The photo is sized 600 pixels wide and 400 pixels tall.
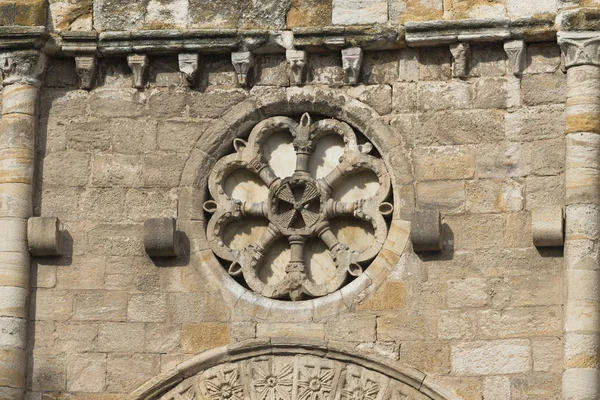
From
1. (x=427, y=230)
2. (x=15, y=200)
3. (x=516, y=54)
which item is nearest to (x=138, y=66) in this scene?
(x=15, y=200)

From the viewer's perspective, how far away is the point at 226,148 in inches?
630

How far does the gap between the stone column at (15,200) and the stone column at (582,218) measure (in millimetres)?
3794

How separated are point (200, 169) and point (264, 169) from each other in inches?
18.0

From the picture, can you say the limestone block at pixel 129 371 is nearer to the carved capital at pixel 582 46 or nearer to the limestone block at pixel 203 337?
the limestone block at pixel 203 337

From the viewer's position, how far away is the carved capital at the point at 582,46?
50.5 feet

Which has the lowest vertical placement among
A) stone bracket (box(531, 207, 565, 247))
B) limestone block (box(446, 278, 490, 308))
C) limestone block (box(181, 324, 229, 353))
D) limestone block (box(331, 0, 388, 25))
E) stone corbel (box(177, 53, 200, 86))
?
limestone block (box(181, 324, 229, 353))

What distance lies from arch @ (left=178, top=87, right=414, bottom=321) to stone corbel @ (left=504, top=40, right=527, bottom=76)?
3.14ft

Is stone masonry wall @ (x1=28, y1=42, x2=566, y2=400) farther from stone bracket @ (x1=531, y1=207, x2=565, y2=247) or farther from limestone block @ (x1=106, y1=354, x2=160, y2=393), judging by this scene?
stone bracket @ (x1=531, y1=207, x2=565, y2=247)

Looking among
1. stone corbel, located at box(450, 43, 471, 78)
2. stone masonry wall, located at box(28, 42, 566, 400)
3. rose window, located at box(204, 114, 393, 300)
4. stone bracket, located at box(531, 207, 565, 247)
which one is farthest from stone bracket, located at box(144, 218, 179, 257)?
stone bracket, located at box(531, 207, 565, 247)

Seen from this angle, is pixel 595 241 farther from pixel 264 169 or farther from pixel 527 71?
pixel 264 169

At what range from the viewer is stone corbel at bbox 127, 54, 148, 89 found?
52.6ft

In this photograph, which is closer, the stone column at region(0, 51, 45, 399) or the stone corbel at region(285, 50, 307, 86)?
the stone column at region(0, 51, 45, 399)

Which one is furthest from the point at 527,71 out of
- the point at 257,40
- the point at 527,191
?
the point at 257,40

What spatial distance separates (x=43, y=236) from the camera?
15766 millimetres
